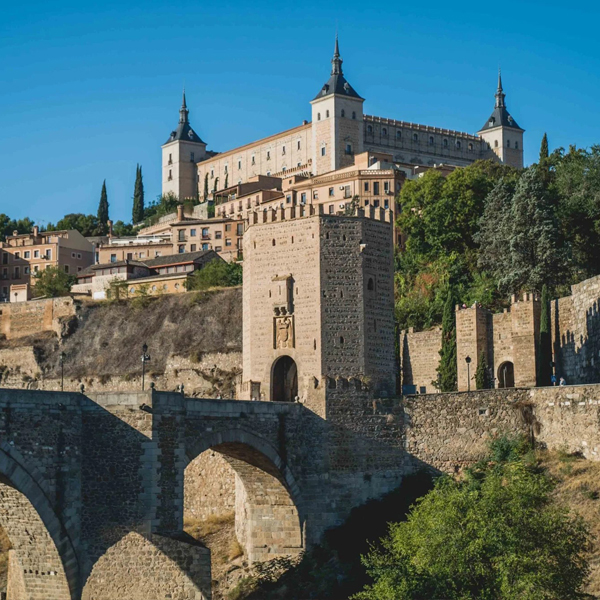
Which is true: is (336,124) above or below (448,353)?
above

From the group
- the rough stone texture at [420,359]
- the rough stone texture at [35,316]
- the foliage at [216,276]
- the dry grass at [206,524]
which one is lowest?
the dry grass at [206,524]

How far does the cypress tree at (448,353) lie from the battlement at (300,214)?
358 inches

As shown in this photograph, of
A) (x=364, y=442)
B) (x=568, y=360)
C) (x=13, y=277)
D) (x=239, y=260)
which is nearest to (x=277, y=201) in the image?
(x=239, y=260)

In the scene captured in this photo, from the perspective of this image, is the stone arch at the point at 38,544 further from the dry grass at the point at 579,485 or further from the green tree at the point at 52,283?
the green tree at the point at 52,283

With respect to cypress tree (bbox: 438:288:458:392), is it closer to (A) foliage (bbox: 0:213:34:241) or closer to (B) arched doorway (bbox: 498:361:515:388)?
(B) arched doorway (bbox: 498:361:515:388)

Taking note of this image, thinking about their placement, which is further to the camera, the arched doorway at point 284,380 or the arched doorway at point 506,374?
the arched doorway at point 506,374

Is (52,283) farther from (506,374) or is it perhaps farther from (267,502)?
(267,502)

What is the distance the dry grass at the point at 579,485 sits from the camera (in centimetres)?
3228

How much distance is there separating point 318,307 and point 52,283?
170 ft

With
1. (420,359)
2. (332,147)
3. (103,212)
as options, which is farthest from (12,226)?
(420,359)

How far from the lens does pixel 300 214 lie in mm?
40031

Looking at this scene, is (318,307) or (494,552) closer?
(494,552)

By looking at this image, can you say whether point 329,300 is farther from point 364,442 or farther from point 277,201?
point 277,201

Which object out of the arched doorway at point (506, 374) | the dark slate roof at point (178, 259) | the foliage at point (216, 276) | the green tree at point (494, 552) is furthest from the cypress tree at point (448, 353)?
the dark slate roof at point (178, 259)
